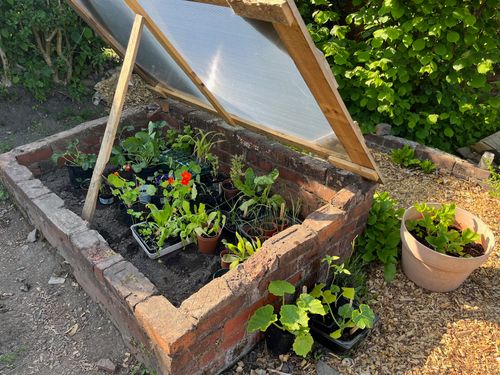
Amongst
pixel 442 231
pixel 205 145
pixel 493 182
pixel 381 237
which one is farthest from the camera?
pixel 493 182

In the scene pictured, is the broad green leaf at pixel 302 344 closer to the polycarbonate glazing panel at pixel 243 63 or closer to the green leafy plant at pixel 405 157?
the polycarbonate glazing panel at pixel 243 63

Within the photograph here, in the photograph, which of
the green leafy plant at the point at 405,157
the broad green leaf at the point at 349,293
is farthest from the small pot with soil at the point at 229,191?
the green leafy plant at the point at 405,157

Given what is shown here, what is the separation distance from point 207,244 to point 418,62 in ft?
10.3

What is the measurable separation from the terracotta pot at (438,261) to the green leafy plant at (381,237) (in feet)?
0.33

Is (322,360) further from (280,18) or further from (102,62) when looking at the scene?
(102,62)

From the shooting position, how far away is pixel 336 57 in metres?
4.51

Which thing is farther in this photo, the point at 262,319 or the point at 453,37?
the point at 453,37

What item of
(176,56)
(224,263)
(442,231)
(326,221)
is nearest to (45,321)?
(224,263)

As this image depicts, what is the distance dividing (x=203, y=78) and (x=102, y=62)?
285 cm

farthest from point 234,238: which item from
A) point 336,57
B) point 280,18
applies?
point 336,57

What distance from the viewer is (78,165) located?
129 inches

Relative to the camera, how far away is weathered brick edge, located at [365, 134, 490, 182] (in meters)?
3.95

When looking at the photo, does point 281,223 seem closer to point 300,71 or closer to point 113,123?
point 300,71

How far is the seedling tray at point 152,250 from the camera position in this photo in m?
2.66
